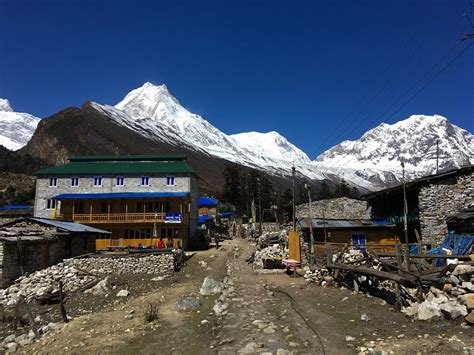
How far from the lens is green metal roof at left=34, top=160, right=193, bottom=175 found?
46.5 metres

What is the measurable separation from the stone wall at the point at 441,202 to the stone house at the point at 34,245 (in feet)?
96.1

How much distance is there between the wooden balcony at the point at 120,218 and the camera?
43131 millimetres

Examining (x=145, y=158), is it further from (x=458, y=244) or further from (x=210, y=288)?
(x=458, y=244)

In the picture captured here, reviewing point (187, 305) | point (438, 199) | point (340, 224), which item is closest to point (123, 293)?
point (187, 305)

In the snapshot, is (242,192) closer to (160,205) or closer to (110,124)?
(160,205)

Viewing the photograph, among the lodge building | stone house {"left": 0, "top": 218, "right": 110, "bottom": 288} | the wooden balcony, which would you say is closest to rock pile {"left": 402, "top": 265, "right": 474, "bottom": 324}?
stone house {"left": 0, "top": 218, "right": 110, "bottom": 288}

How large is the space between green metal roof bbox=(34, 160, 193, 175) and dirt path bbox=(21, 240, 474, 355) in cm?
2679

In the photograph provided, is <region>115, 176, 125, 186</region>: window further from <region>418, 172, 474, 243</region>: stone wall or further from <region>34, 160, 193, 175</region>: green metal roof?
<region>418, 172, 474, 243</region>: stone wall

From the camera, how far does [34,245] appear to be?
94.2 feet

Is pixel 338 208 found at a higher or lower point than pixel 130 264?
higher

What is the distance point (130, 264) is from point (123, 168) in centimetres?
1855

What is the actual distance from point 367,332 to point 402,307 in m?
3.27

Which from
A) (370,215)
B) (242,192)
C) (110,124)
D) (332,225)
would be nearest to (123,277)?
(332,225)

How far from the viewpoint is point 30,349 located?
14.1 meters
